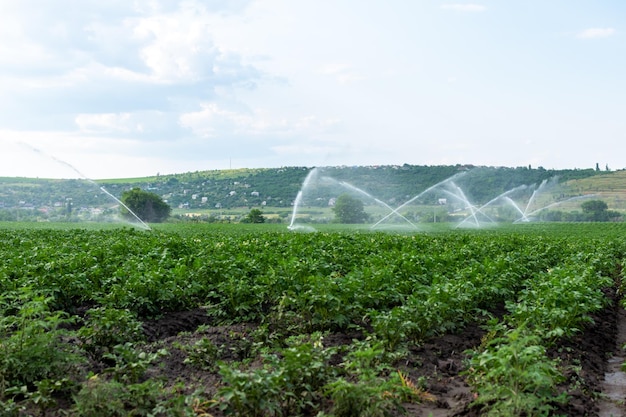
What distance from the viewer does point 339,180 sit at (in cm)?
8588

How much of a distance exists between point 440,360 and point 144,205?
73923 mm

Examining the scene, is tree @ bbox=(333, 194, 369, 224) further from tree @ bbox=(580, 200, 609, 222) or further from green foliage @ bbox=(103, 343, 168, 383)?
green foliage @ bbox=(103, 343, 168, 383)

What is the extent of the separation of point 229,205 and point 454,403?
303 ft

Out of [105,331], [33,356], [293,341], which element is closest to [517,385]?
[293,341]

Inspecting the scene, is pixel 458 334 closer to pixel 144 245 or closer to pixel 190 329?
pixel 190 329

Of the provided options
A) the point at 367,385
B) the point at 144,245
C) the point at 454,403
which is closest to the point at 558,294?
the point at 454,403

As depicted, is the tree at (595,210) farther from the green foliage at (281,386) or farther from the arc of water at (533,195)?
the green foliage at (281,386)

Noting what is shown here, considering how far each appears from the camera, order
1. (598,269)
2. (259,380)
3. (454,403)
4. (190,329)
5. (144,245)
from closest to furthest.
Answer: (259,380), (454,403), (190,329), (598,269), (144,245)

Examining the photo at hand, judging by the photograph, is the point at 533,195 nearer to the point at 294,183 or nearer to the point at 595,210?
the point at 595,210

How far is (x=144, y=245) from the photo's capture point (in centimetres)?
1669

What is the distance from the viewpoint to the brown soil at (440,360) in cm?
636

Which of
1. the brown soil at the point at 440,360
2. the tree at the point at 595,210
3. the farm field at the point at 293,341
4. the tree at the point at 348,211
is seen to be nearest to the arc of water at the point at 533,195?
the tree at the point at 595,210

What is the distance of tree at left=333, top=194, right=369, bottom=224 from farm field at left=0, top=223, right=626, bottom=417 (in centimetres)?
6095

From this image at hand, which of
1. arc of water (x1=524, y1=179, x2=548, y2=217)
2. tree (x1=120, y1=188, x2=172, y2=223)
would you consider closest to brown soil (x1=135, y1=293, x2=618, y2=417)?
tree (x1=120, y1=188, x2=172, y2=223)
